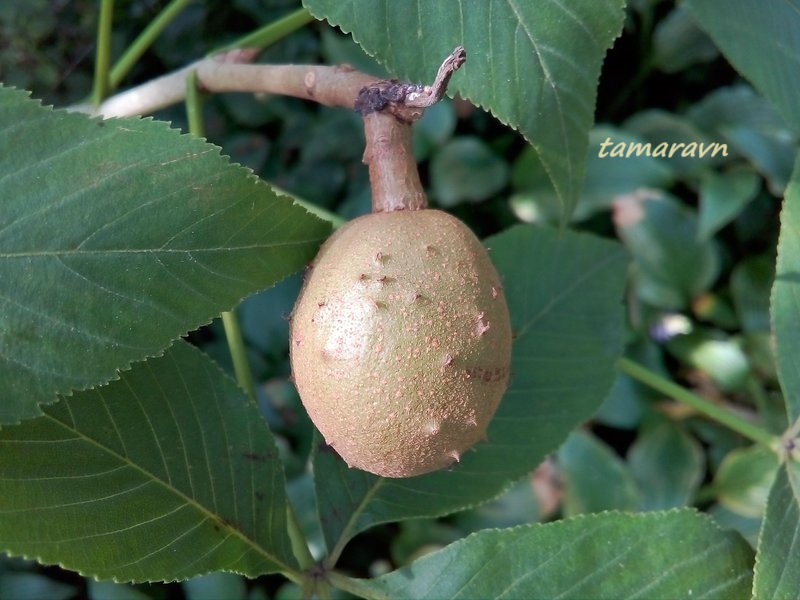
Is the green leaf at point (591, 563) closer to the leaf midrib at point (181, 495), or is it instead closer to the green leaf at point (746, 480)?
the leaf midrib at point (181, 495)

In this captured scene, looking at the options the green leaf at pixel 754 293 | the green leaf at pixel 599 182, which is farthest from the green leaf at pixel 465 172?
the green leaf at pixel 754 293

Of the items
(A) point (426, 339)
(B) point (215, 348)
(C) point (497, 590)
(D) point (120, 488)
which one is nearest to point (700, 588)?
(C) point (497, 590)

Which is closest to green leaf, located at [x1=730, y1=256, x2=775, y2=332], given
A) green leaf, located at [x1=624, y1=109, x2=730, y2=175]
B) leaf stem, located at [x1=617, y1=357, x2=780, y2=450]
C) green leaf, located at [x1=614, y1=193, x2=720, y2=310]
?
green leaf, located at [x1=614, y1=193, x2=720, y2=310]

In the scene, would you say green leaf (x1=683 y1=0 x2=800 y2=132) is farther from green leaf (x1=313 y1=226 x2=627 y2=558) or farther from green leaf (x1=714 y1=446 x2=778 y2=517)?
green leaf (x1=714 y1=446 x2=778 y2=517)

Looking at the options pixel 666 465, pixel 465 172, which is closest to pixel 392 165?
pixel 465 172

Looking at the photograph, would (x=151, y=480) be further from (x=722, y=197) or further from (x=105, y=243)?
(x=722, y=197)

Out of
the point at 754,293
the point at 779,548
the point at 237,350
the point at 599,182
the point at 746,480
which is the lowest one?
the point at 746,480
